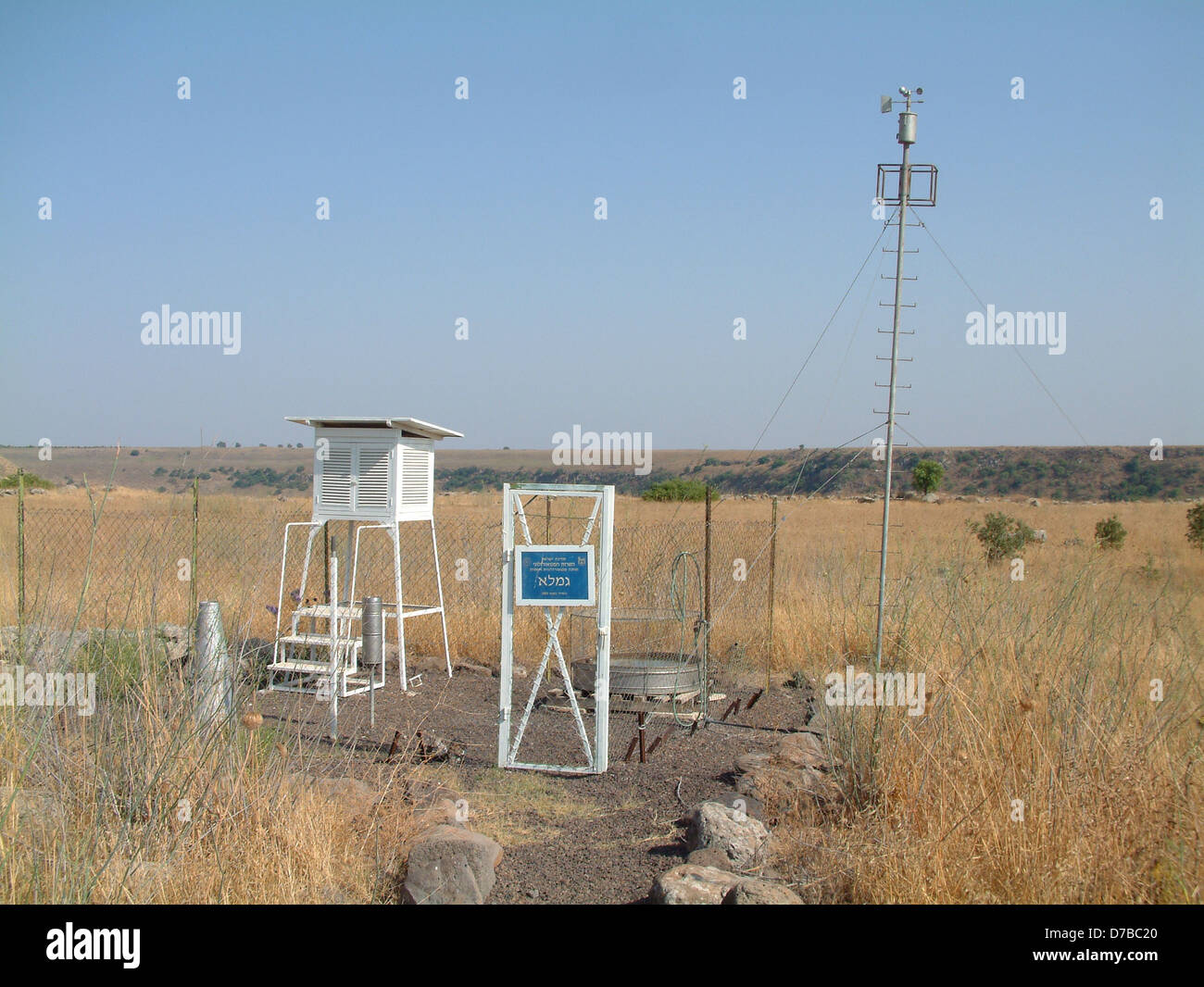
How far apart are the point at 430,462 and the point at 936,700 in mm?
6695

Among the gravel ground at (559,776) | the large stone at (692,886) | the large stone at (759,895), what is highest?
the large stone at (759,895)

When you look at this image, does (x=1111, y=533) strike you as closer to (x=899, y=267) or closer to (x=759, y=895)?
(x=899, y=267)

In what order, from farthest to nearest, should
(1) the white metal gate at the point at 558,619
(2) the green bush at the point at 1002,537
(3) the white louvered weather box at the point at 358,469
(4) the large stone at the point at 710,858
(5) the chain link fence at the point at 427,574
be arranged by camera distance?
1. (2) the green bush at the point at 1002,537
2. (5) the chain link fence at the point at 427,574
3. (3) the white louvered weather box at the point at 358,469
4. (1) the white metal gate at the point at 558,619
5. (4) the large stone at the point at 710,858

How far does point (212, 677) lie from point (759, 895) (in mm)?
3147

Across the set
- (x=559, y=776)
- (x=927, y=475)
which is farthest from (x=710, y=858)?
(x=927, y=475)

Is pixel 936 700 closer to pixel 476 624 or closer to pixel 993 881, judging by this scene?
pixel 993 881

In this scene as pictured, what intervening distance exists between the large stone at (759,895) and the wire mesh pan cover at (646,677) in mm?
4244

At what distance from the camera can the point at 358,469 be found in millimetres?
10023

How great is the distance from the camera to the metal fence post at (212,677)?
5.16m

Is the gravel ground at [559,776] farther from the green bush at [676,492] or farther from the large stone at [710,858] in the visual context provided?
the green bush at [676,492]

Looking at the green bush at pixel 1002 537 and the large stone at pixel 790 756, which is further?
the green bush at pixel 1002 537

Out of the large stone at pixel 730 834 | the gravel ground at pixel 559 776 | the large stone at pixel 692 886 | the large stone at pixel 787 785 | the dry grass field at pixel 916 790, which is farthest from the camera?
the large stone at pixel 787 785

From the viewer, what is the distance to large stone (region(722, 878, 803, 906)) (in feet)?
15.1

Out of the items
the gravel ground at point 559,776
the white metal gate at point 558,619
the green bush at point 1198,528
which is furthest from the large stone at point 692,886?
the green bush at point 1198,528
